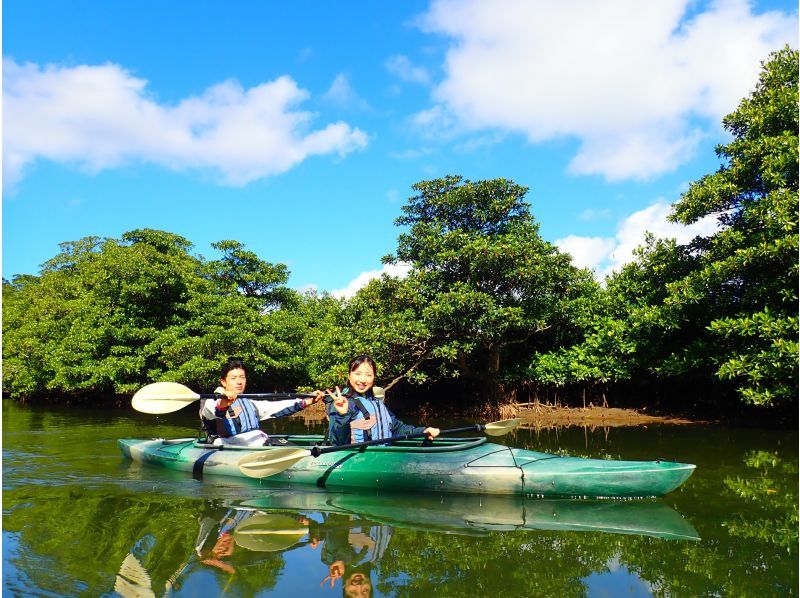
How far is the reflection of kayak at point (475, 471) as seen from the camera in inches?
185

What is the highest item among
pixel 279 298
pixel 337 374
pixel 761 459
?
pixel 279 298

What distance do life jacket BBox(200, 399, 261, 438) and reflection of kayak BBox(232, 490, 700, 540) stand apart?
133cm

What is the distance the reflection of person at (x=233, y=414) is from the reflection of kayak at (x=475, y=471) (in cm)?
31

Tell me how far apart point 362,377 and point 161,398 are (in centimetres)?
281

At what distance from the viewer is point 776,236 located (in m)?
8.20

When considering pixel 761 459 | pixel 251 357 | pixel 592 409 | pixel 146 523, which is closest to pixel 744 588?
pixel 146 523

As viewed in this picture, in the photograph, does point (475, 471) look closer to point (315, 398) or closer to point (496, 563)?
point (496, 563)

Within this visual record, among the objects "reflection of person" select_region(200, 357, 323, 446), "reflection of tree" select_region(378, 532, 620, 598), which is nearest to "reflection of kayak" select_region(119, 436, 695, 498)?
"reflection of person" select_region(200, 357, 323, 446)

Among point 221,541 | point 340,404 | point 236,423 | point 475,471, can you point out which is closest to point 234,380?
point 236,423

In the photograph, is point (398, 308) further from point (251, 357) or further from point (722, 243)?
point (722, 243)

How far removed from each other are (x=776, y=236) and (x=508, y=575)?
7175mm

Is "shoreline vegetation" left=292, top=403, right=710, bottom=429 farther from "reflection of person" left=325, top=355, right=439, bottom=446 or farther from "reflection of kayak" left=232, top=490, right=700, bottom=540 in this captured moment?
"reflection of kayak" left=232, top=490, right=700, bottom=540

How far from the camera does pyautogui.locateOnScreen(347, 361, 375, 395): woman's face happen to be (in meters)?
5.59

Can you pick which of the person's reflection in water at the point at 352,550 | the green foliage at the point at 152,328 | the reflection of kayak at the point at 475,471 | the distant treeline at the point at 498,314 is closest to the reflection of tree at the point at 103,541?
the person's reflection in water at the point at 352,550
